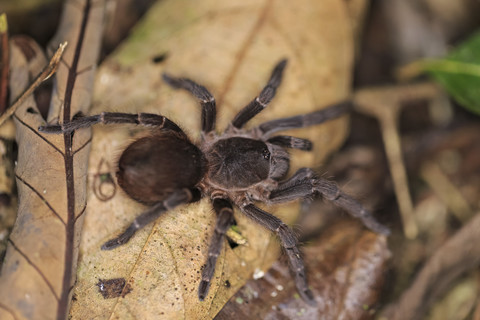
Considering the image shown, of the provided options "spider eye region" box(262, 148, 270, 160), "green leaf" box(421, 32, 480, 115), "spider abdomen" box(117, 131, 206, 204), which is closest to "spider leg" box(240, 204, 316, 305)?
"spider eye region" box(262, 148, 270, 160)

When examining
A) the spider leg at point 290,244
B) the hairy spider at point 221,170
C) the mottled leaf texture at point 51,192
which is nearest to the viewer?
the mottled leaf texture at point 51,192

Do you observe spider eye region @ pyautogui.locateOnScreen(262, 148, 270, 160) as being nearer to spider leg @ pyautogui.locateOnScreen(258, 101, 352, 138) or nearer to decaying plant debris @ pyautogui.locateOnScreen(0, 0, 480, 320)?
spider leg @ pyautogui.locateOnScreen(258, 101, 352, 138)

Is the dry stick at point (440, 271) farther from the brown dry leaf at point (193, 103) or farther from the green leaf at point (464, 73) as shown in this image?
the brown dry leaf at point (193, 103)

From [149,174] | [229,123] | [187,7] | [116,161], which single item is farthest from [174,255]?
[187,7]

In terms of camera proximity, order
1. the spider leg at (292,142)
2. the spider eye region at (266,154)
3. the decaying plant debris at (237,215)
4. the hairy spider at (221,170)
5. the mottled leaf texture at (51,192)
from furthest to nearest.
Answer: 1. the spider leg at (292,142)
2. the spider eye region at (266,154)
3. the hairy spider at (221,170)
4. the decaying plant debris at (237,215)
5. the mottled leaf texture at (51,192)

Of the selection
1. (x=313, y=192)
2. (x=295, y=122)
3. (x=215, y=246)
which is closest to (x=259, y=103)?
(x=295, y=122)

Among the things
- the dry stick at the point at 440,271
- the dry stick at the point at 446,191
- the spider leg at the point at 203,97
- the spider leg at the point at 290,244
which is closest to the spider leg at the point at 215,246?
the spider leg at the point at 290,244
